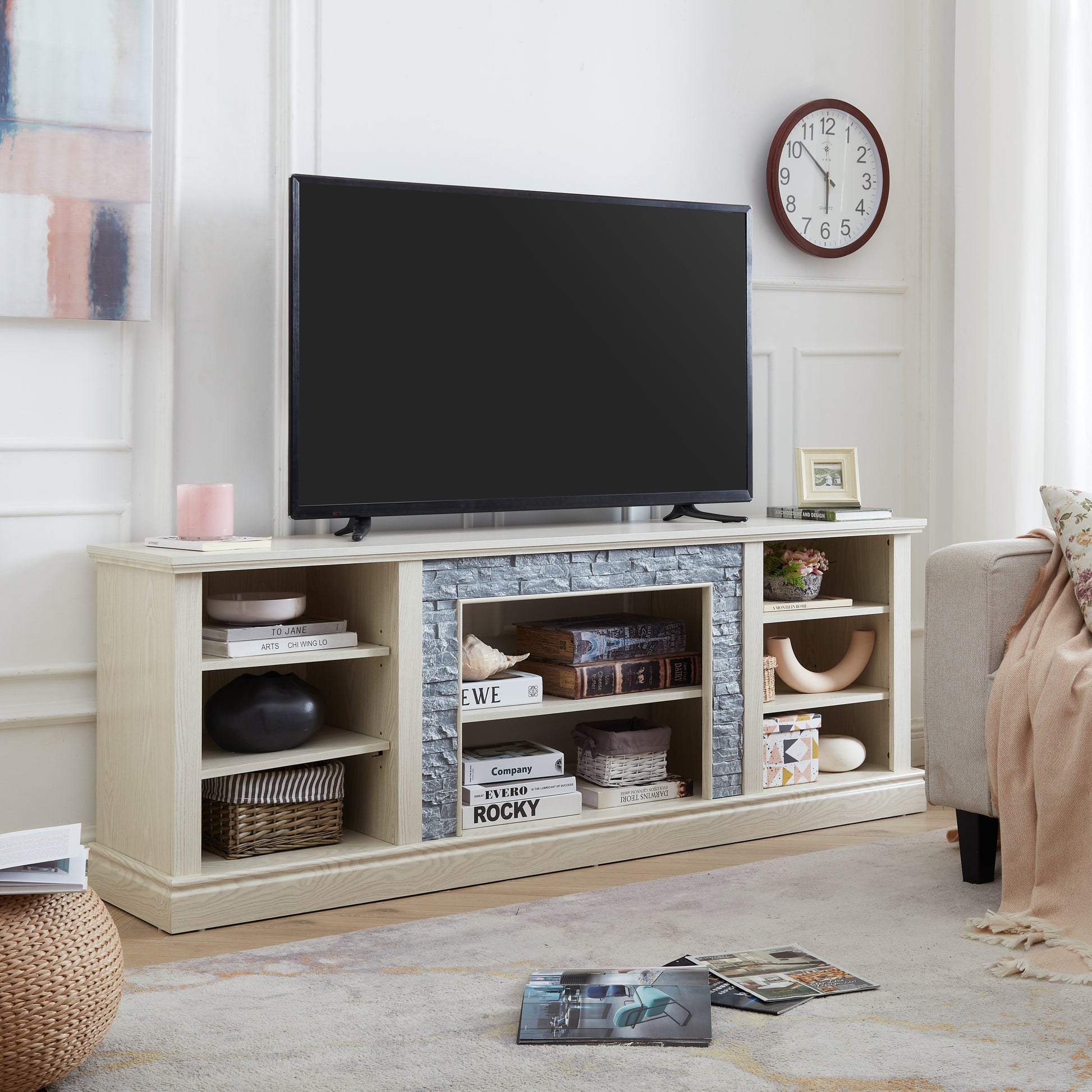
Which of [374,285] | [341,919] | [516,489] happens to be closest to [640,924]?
[341,919]

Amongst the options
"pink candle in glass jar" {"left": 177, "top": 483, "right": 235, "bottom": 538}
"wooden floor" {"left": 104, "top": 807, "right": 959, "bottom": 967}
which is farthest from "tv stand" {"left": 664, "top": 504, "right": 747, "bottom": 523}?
"pink candle in glass jar" {"left": 177, "top": 483, "right": 235, "bottom": 538}

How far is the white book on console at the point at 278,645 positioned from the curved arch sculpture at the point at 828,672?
1.12 metres

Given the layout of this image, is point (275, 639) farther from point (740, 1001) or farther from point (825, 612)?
point (825, 612)

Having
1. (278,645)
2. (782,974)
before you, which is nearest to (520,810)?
(278,645)

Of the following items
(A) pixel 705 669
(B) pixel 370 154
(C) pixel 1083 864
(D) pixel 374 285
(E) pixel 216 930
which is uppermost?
(B) pixel 370 154

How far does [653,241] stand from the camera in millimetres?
3215

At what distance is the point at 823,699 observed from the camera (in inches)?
130

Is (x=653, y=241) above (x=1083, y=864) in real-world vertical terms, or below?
above

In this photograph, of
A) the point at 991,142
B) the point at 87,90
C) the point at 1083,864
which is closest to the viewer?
the point at 1083,864

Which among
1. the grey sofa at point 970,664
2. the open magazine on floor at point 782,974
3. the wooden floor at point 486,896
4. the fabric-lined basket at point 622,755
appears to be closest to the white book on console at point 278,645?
the wooden floor at point 486,896

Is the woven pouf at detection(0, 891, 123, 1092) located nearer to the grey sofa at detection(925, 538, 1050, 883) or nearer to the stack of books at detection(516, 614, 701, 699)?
the stack of books at detection(516, 614, 701, 699)

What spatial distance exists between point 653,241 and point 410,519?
2.87 ft

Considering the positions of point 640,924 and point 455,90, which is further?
point 455,90

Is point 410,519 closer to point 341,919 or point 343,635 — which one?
point 343,635
